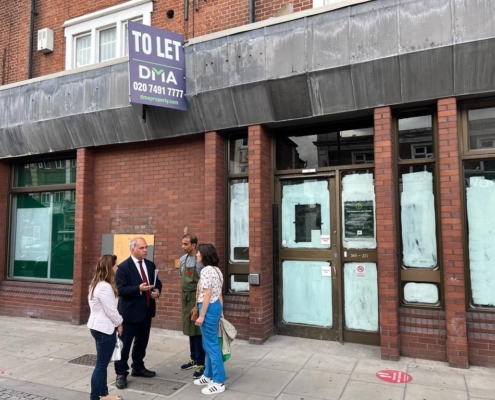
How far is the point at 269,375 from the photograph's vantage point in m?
5.00

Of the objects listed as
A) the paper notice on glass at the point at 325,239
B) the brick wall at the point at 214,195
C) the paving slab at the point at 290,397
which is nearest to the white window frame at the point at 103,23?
the brick wall at the point at 214,195

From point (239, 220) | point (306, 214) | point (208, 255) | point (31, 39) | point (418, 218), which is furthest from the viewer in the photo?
point (31, 39)

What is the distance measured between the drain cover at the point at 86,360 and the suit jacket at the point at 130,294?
144 centimetres

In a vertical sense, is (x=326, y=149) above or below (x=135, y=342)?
above

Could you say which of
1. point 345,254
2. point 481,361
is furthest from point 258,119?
point 481,361

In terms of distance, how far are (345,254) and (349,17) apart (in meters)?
3.50

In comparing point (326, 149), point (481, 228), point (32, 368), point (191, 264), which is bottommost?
point (32, 368)

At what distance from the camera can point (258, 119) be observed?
647cm

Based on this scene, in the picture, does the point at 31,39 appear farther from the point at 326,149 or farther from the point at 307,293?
the point at 307,293

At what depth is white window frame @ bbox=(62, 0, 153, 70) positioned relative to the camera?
26.6ft

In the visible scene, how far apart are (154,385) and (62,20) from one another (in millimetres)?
8240

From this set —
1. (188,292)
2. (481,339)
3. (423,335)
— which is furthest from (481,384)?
(188,292)

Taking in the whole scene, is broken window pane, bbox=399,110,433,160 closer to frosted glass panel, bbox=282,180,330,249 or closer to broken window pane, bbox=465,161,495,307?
broken window pane, bbox=465,161,495,307

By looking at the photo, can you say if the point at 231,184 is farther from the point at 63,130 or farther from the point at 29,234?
the point at 29,234
